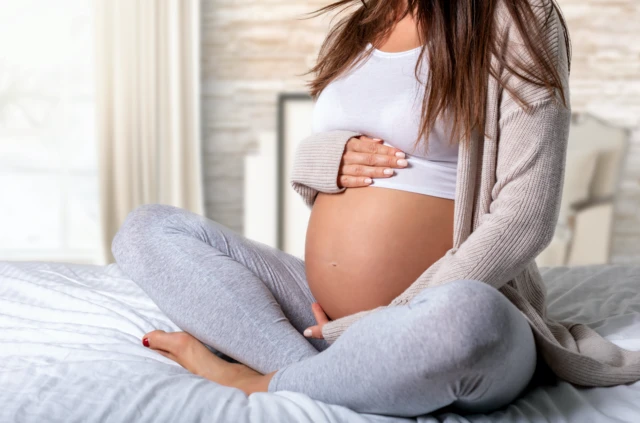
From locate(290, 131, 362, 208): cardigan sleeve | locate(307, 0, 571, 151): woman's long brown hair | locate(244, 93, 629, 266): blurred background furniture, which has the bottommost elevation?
locate(244, 93, 629, 266): blurred background furniture

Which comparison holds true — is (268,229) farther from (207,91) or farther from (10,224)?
(10,224)

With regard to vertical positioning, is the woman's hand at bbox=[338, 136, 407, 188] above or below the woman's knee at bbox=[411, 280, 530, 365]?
above

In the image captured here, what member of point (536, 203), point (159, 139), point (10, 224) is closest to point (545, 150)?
point (536, 203)

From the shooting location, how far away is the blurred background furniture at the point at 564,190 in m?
3.15

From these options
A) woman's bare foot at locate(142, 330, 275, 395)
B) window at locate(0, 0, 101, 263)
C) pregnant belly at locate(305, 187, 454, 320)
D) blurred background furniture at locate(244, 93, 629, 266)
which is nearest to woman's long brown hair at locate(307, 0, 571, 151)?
pregnant belly at locate(305, 187, 454, 320)

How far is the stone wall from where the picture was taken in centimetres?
332

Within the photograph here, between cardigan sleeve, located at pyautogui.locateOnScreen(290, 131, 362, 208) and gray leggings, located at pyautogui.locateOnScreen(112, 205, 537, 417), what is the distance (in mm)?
173

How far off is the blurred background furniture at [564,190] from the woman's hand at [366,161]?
193cm

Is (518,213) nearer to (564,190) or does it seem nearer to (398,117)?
(398,117)

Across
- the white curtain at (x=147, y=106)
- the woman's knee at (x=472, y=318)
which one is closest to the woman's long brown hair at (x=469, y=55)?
the woman's knee at (x=472, y=318)

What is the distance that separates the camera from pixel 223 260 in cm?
117

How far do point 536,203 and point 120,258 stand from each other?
0.74 metres

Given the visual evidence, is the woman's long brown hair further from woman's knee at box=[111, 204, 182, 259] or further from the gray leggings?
woman's knee at box=[111, 204, 182, 259]

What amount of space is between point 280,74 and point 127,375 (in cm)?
263
